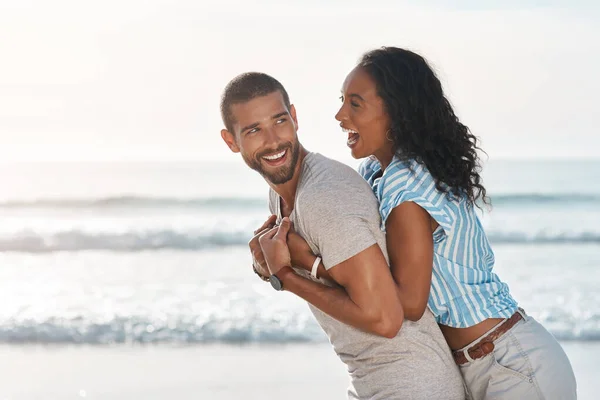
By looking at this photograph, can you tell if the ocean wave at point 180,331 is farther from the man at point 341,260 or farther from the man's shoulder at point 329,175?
the man's shoulder at point 329,175

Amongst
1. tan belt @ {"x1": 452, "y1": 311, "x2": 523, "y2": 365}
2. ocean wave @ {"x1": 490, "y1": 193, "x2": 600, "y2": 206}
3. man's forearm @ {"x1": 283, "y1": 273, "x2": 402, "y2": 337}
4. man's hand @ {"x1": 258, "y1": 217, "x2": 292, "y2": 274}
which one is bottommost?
ocean wave @ {"x1": 490, "y1": 193, "x2": 600, "y2": 206}

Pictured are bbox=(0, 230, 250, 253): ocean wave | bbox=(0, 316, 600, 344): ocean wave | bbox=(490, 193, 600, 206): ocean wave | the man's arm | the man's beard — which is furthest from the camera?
bbox=(490, 193, 600, 206): ocean wave

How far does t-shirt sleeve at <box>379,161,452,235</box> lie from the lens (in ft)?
9.75

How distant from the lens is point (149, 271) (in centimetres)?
1172

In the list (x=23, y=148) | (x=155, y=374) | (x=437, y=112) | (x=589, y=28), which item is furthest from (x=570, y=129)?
(x=437, y=112)

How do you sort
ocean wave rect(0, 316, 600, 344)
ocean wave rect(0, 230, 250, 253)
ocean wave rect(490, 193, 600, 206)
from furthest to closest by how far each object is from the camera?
ocean wave rect(490, 193, 600, 206), ocean wave rect(0, 230, 250, 253), ocean wave rect(0, 316, 600, 344)

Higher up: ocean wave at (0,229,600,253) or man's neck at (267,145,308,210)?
man's neck at (267,145,308,210)

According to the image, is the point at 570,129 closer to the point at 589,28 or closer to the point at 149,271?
the point at 589,28

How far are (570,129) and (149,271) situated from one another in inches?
596

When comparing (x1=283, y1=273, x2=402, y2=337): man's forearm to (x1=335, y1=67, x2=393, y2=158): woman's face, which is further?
(x1=335, y1=67, x2=393, y2=158): woman's face

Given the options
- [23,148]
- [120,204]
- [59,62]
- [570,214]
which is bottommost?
[570,214]

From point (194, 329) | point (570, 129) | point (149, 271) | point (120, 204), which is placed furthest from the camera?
point (570, 129)

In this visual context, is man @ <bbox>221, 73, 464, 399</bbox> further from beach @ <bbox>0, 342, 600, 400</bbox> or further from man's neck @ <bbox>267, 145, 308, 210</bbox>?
beach @ <bbox>0, 342, 600, 400</bbox>

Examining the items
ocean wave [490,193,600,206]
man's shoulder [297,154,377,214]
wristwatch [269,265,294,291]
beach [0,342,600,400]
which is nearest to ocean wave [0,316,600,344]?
beach [0,342,600,400]
